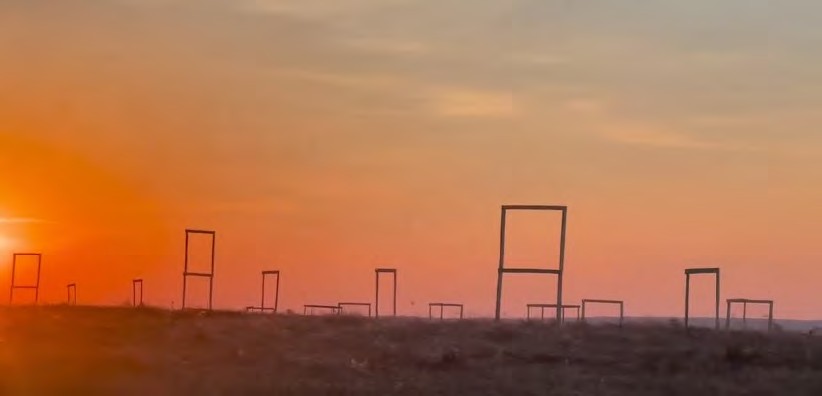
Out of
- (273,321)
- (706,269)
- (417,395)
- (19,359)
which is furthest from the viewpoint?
(706,269)

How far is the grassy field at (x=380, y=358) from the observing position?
30.9 meters

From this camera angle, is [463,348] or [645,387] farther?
[463,348]

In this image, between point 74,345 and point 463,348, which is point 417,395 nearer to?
point 463,348

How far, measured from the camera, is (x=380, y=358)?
111 ft

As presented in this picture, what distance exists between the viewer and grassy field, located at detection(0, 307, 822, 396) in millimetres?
30938

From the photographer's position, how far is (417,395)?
99.9 feet

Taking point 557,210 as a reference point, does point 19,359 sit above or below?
below

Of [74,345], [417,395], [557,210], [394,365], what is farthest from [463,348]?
[74,345]

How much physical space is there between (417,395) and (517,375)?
2.80 meters

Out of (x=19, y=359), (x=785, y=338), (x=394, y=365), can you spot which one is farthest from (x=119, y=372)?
(x=785, y=338)

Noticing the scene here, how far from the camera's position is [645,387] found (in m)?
31.4

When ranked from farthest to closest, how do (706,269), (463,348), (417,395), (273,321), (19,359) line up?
1. (706,269)
2. (273,321)
3. (463,348)
4. (19,359)
5. (417,395)

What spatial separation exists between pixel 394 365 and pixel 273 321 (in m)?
6.73

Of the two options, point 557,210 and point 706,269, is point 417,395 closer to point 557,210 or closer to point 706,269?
point 557,210
